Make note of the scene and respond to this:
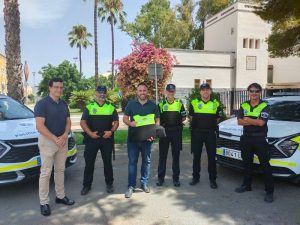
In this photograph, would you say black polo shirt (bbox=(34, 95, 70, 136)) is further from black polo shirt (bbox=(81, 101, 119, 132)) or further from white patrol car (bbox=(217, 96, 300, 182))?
white patrol car (bbox=(217, 96, 300, 182))

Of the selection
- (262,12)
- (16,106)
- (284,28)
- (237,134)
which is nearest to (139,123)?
(237,134)

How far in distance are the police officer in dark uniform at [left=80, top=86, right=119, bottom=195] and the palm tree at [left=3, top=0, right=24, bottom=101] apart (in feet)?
18.5

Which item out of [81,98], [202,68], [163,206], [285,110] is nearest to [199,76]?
[202,68]

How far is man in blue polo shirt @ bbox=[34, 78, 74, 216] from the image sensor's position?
4.17 meters

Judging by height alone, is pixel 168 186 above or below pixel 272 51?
below

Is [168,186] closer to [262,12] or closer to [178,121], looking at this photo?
[178,121]

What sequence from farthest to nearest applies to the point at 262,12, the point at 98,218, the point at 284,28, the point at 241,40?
the point at 241,40 < the point at 284,28 < the point at 262,12 < the point at 98,218

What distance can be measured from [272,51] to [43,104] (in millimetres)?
9701

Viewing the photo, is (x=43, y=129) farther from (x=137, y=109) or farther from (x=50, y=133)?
(x=137, y=109)

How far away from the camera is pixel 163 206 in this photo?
4512 millimetres

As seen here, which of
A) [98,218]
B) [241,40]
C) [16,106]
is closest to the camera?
[98,218]

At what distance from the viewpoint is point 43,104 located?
13.8 ft

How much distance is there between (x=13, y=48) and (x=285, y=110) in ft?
25.7

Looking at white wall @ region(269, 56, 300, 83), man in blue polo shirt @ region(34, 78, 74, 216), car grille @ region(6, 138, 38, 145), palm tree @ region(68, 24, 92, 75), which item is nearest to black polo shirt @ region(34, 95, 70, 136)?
man in blue polo shirt @ region(34, 78, 74, 216)
